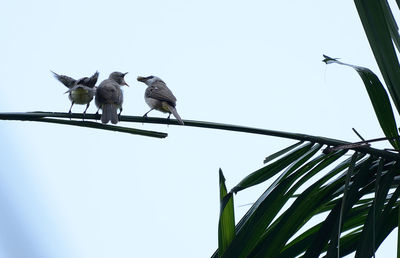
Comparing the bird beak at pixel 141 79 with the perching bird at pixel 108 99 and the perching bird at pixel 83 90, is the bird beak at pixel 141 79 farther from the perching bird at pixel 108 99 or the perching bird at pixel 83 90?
the perching bird at pixel 83 90

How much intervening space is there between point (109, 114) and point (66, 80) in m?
1.40

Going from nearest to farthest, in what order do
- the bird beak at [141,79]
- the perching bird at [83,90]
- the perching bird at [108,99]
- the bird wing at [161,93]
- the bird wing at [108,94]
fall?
the perching bird at [108,99], the bird wing at [108,94], the perching bird at [83,90], the bird wing at [161,93], the bird beak at [141,79]

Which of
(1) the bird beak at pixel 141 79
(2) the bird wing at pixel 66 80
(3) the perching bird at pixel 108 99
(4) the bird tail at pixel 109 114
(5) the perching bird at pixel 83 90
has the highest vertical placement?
(1) the bird beak at pixel 141 79

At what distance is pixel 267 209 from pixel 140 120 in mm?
569

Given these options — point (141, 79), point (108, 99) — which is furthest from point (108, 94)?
point (141, 79)

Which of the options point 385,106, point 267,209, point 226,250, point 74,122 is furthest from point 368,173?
point 74,122

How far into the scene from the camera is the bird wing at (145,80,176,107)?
6.53 meters

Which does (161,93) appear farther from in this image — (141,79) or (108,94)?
(141,79)

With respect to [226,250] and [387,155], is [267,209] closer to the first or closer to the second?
[226,250]

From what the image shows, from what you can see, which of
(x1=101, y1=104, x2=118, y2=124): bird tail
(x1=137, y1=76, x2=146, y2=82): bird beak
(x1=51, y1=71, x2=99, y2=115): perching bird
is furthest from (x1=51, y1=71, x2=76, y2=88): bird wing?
(x1=137, y1=76, x2=146, y2=82): bird beak

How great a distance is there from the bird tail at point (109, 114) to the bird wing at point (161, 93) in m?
0.76

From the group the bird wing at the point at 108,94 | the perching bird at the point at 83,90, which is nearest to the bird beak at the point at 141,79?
the bird wing at the point at 108,94

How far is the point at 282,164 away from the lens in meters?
2.23

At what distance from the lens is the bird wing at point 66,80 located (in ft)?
21.8
